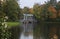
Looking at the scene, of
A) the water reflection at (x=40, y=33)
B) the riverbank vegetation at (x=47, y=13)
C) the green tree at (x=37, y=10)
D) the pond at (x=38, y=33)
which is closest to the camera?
the pond at (x=38, y=33)

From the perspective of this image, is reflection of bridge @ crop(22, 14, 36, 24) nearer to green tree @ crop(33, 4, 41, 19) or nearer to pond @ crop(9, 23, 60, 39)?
green tree @ crop(33, 4, 41, 19)

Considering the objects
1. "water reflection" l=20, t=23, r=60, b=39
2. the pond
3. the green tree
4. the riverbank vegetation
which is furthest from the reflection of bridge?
the pond

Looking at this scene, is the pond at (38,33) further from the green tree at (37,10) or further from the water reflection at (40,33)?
the green tree at (37,10)

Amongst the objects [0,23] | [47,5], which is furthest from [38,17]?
[0,23]

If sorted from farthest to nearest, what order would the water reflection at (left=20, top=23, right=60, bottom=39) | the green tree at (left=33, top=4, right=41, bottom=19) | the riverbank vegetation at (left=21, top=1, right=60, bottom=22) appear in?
the green tree at (left=33, top=4, right=41, bottom=19)
the riverbank vegetation at (left=21, top=1, right=60, bottom=22)
the water reflection at (left=20, top=23, right=60, bottom=39)

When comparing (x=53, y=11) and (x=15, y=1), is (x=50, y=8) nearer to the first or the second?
(x=53, y=11)

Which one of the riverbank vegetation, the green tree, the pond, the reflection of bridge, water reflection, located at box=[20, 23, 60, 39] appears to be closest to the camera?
the pond

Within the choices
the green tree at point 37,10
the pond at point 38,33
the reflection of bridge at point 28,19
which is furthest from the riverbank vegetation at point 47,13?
the pond at point 38,33

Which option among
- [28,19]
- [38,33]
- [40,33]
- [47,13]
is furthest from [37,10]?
[40,33]

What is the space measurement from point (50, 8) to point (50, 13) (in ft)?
12.4

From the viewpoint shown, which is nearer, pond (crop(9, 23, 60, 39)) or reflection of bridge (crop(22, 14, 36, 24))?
pond (crop(9, 23, 60, 39))

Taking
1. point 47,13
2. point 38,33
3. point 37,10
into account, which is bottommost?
point 47,13

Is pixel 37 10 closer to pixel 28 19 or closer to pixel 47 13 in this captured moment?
pixel 47 13

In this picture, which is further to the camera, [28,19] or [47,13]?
[28,19]
